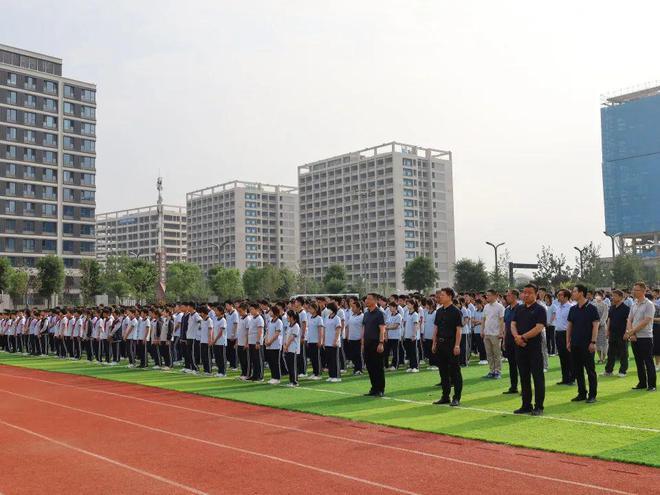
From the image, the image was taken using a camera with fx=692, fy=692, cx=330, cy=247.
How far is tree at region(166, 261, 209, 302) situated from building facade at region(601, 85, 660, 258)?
55.2 metres

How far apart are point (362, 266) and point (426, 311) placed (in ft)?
366

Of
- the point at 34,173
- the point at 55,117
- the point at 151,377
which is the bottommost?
the point at 151,377

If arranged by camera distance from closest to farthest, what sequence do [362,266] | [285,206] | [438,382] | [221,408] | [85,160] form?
[221,408]
[438,382]
[85,160]
[362,266]
[285,206]

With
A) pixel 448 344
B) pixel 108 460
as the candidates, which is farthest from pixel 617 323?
pixel 108 460

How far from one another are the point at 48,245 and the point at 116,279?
61.0ft

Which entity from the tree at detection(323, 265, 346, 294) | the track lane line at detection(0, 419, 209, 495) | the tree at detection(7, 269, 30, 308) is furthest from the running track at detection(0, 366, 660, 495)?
the tree at detection(323, 265, 346, 294)

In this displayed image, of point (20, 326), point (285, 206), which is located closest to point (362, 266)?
point (285, 206)

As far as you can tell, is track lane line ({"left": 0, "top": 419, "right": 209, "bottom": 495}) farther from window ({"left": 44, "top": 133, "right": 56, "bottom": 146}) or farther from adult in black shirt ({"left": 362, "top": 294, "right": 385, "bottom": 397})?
window ({"left": 44, "top": 133, "right": 56, "bottom": 146})

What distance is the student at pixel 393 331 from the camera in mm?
17656

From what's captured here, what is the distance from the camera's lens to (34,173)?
84.0 meters

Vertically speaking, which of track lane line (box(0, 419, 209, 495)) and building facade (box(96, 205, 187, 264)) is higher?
building facade (box(96, 205, 187, 264))

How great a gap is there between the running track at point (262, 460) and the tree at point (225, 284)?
7929 centimetres

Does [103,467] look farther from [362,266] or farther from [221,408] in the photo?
[362,266]

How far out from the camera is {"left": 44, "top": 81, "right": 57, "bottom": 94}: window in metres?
85.9
